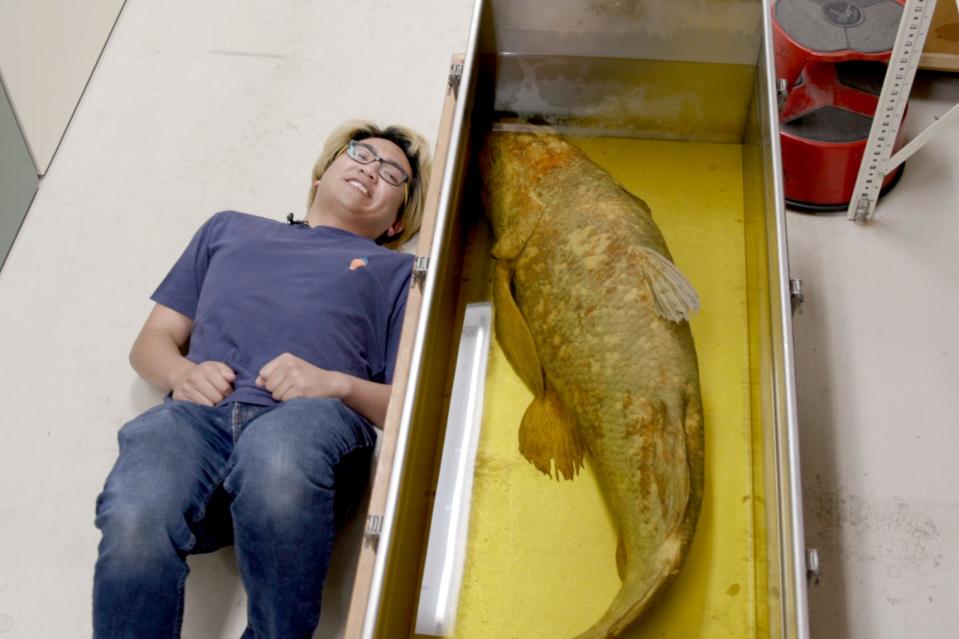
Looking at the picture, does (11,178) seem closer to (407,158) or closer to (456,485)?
(407,158)

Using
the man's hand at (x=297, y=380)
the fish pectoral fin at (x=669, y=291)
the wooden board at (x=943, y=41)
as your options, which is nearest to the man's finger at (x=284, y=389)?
the man's hand at (x=297, y=380)

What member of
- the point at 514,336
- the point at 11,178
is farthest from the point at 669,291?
the point at 11,178

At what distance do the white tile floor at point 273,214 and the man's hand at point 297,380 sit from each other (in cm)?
32

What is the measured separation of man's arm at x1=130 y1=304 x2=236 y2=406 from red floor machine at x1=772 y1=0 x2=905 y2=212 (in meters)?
1.26

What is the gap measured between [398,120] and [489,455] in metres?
1.09

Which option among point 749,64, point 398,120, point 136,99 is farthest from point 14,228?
point 749,64

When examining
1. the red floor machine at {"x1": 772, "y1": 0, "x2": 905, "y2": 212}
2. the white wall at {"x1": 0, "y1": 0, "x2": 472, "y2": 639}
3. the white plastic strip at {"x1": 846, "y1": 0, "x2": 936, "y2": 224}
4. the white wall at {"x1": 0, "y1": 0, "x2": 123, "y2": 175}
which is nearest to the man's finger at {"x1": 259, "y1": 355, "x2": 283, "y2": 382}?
the white wall at {"x1": 0, "y1": 0, "x2": 472, "y2": 639}

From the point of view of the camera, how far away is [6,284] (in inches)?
90.7

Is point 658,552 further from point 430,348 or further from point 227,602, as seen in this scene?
point 227,602

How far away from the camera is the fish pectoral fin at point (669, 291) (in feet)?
5.69

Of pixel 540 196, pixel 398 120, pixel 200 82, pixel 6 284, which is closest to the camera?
pixel 540 196

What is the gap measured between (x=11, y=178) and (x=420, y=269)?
1140mm

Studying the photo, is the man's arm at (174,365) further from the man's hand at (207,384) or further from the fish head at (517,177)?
the fish head at (517,177)

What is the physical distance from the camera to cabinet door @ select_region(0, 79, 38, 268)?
235 cm
